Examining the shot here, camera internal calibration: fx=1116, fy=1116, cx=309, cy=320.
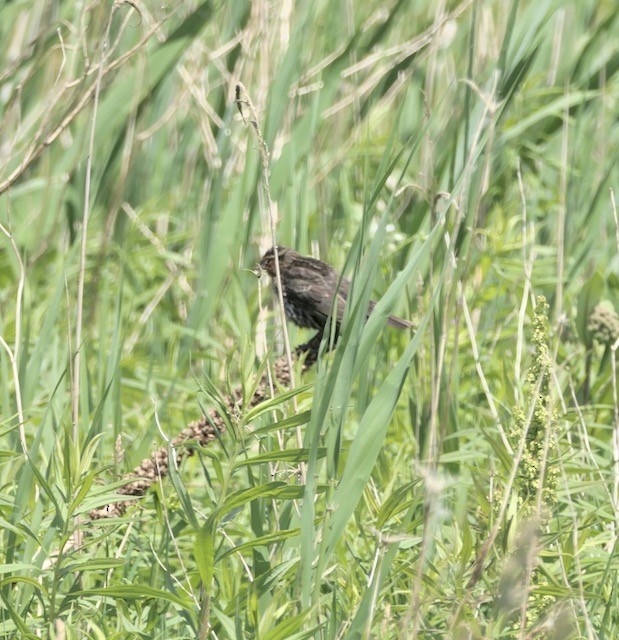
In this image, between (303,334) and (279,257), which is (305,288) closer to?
(279,257)

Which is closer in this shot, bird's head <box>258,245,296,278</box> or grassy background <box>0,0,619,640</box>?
grassy background <box>0,0,619,640</box>

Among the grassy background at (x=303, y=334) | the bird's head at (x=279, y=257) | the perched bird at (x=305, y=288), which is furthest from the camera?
the perched bird at (x=305, y=288)

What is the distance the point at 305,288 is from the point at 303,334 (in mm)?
1128

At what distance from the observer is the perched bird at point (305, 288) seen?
3.73 metres

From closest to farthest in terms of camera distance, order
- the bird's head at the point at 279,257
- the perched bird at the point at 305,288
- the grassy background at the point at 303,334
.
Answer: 1. the grassy background at the point at 303,334
2. the bird's head at the point at 279,257
3. the perched bird at the point at 305,288

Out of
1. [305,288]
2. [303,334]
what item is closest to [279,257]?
[305,288]

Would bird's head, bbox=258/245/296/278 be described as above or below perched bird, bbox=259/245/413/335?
above

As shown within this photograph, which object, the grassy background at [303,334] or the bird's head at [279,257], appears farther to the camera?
the bird's head at [279,257]

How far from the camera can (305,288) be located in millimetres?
3756

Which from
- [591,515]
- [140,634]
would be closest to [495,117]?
[591,515]

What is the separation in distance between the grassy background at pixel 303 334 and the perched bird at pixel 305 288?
3.2 inches

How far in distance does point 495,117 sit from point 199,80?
2.54m

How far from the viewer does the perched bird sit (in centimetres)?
373

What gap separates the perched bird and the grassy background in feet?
0.27
